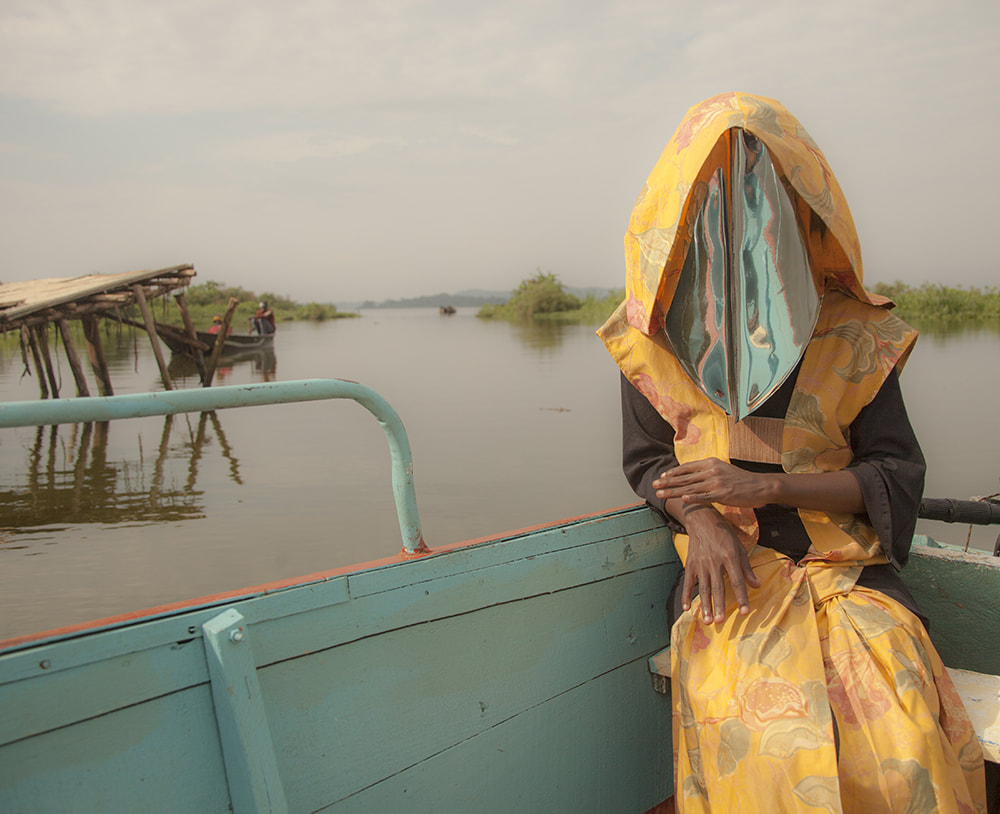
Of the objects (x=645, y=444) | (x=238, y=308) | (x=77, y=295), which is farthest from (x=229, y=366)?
(x=238, y=308)

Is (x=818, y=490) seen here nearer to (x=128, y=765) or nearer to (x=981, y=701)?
(x=981, y=701)

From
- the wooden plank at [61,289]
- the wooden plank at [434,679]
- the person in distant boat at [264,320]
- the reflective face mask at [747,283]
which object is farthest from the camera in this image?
the person in distant boat at [264,320]

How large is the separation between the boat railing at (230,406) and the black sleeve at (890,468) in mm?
827

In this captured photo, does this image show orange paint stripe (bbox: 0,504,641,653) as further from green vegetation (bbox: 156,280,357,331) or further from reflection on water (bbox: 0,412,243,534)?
green vegetation (bbox: 156,280,357,331)

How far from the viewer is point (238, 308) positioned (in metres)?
64.4

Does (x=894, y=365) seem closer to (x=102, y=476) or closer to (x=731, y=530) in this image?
(x=731, y=530)

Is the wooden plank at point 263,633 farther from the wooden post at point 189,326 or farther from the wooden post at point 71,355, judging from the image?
the wooden post at point 189,326

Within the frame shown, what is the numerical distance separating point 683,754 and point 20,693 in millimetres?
1052

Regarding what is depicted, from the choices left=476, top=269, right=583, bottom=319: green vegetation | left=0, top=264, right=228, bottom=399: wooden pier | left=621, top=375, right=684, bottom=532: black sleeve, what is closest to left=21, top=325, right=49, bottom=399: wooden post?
left=0, top=264, right=228, bottom=399: wooden pier

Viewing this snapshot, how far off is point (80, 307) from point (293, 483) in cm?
526

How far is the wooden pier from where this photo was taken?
32.6 feet

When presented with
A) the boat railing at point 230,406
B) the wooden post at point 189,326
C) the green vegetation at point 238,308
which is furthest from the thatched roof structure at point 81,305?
the green vegetation at point 238,308

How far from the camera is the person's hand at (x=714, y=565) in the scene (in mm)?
1343

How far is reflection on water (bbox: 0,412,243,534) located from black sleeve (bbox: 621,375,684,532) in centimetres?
622
